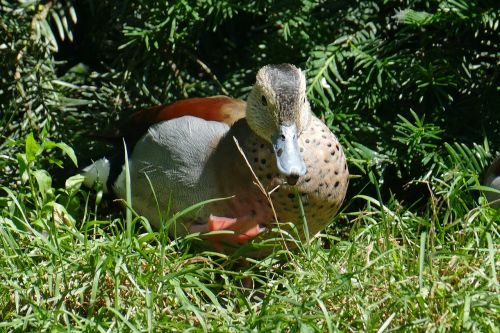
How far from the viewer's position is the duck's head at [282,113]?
3.05 metres

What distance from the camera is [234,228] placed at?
3.17 meters

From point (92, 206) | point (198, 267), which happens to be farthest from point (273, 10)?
point (198, 267)

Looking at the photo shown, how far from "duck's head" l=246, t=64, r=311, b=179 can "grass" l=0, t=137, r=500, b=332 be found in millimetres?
304

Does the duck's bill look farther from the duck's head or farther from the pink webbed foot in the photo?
the pink webbed foot

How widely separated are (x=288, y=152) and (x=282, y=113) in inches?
5.9

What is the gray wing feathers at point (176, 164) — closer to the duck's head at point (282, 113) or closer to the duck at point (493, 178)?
the duck's head at point (282, 113)

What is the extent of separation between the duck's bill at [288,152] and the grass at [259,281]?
10.3 inches

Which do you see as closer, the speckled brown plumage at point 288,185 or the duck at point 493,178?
the speckled brown plumage at point 288,185

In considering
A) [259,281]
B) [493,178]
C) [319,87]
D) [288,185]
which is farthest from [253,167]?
[493,178]

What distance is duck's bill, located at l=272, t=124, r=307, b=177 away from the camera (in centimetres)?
301

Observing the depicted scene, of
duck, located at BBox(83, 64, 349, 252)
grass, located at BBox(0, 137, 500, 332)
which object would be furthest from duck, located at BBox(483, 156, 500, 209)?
duck, located at BBox(83, 64, 349, 252)

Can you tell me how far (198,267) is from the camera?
279 cm

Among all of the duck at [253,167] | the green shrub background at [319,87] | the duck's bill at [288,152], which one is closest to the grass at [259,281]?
the green shrub background at [319,87]

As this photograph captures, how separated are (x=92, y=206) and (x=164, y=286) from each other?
1602mm
